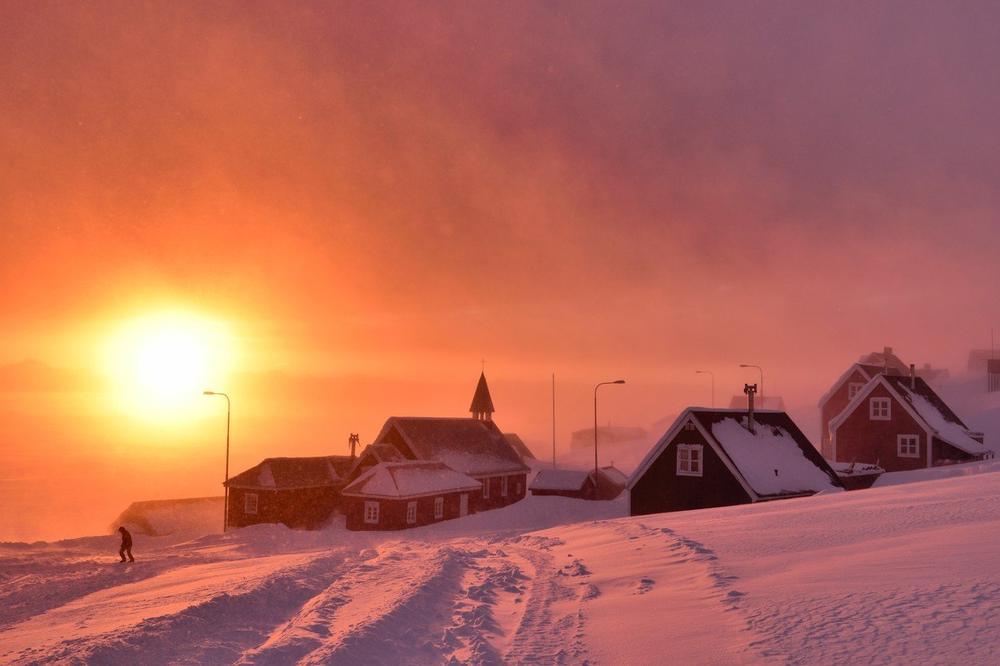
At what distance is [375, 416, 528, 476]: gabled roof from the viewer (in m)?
61.4

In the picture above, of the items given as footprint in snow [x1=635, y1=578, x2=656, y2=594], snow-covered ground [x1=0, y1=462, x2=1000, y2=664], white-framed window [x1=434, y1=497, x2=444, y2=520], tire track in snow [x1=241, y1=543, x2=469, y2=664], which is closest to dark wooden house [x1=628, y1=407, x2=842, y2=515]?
snow-covered ground [x1=0, y1=462, x2=1000, y2=664]

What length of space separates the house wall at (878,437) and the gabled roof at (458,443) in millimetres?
27569

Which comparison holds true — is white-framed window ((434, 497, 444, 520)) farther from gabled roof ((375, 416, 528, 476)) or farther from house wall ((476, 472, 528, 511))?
house wall ((476, 472, 528, 511))

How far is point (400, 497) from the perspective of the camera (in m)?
49.0

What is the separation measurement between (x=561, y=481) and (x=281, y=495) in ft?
80.8

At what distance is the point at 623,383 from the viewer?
2333 inches

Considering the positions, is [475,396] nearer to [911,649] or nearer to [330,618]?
[330,618]

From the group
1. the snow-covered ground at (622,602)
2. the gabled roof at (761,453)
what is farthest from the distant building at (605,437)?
the snow-covered ground at (622,602)

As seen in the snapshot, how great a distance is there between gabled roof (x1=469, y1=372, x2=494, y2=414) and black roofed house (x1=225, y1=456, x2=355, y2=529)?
19.4 meters

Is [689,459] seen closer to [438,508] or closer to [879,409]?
[879,409]

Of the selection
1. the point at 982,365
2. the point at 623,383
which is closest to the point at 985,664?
the point at 623,383

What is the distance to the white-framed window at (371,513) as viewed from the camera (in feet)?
164

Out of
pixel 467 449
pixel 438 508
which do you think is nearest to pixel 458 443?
pixel 467 449

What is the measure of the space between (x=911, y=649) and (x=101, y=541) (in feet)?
170
